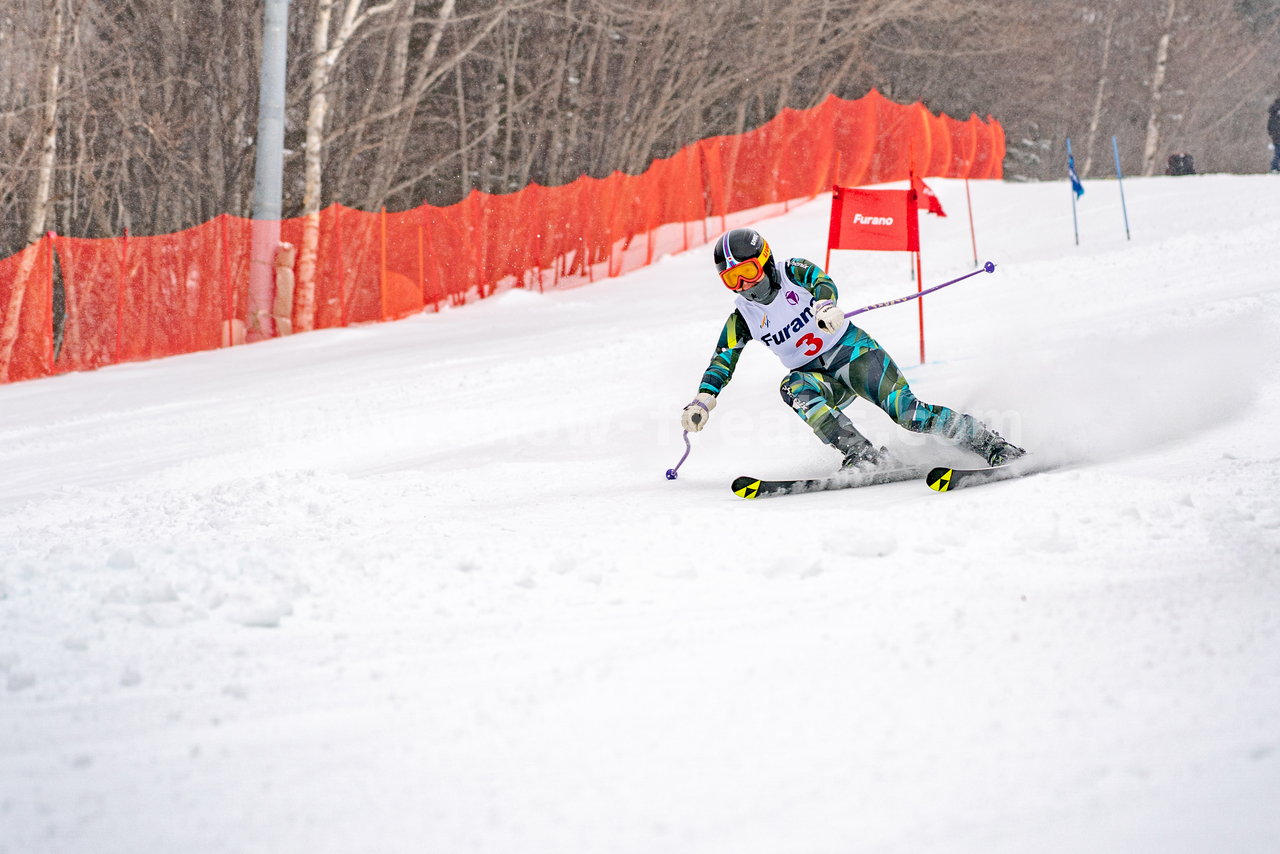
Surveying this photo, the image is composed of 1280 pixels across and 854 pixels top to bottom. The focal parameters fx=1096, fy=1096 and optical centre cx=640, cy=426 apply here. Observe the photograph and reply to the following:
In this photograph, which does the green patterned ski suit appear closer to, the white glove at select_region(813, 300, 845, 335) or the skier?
the skier

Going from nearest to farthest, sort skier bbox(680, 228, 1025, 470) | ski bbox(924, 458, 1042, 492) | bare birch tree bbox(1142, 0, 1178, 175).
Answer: ski bbox(924, 458, 1042, 492) → skier bbox(680, 228, 1025, 470) → bare birch tree bbox(1142, 0, 1178, 175)

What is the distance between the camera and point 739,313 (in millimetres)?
5691

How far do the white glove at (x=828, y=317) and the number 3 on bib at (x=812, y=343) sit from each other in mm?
182

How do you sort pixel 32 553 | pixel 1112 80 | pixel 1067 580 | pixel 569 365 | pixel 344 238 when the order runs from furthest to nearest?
pixel 1112 80 → pixel 344 238 → pixel 569 365 → pixel 32 553 → pixel 1067 580

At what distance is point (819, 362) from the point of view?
5531 mm

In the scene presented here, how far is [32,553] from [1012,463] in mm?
4186

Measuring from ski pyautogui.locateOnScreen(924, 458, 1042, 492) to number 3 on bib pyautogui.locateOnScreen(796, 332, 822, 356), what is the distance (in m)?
0.90

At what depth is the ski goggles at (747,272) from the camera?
5355mm

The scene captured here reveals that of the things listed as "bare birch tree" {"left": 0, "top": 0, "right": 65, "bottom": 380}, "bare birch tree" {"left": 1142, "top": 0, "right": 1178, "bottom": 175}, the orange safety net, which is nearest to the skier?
the orange safety net

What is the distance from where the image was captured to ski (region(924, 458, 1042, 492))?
15.7ft

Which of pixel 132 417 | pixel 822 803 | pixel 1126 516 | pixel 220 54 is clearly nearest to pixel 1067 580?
pixel 1126 516

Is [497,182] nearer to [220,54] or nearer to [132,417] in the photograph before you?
[220,54]

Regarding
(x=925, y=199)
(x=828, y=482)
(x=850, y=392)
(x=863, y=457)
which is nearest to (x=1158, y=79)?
(x=925, y=199)

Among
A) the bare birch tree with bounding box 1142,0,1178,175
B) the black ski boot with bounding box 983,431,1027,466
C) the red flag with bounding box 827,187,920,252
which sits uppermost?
the bare birch tree with bounding box 1142,0,1178,175
